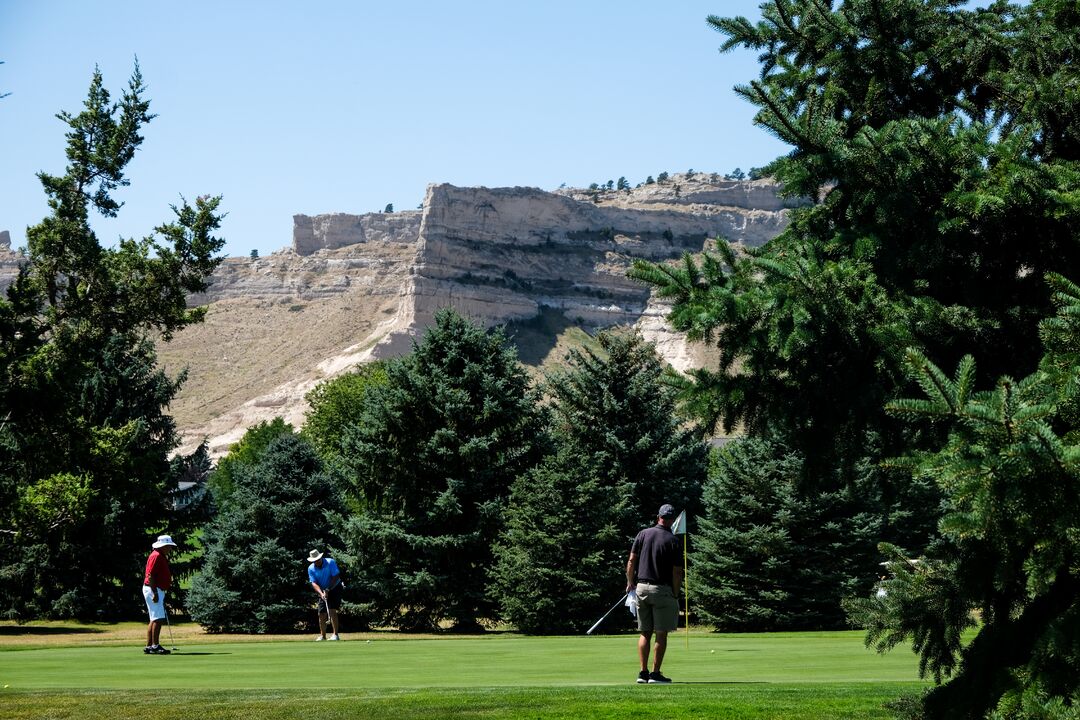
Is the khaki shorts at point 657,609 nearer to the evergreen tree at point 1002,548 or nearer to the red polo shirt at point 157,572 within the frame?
the evergreen tree at point 1002,548

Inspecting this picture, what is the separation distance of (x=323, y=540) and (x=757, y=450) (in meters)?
12.9

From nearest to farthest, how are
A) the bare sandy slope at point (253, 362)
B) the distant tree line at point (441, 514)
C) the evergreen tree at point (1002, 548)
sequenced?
1. the evergreen tree at point (1002, 548)
2. the distant tree line at point (441, 514)
3. the bare sandy slope at point (253, 362)

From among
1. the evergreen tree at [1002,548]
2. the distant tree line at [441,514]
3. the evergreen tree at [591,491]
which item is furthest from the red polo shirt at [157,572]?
the distant tree line at [441,514]

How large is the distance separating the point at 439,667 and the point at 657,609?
14.4 ft

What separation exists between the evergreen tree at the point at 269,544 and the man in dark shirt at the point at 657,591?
22.3 meters

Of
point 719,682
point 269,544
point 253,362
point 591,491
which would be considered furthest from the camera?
point 253,362

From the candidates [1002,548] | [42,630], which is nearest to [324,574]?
[42,630]

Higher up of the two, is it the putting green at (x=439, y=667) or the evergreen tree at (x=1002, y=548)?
the evergreen tree at (x=1002, y=548)

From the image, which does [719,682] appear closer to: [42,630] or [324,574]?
[324,574]

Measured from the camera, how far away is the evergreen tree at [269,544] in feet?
110

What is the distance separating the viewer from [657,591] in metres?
12.3

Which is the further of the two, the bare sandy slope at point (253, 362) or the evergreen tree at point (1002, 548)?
the bare sandy slope at point (253, 362)

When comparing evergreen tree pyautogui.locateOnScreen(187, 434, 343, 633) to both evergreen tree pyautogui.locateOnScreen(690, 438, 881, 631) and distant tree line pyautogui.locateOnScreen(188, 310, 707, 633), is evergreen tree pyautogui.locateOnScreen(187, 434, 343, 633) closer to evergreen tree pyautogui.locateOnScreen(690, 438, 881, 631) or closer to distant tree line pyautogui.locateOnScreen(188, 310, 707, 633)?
distant tree line pyautogui.locateOnScreen(188, 310, 707, 633)

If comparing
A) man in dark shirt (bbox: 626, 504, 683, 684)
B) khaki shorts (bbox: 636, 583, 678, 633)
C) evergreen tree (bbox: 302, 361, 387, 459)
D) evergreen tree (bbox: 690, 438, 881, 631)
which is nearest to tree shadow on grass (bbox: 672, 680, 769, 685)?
man in dark shirt (bbox: 626, 504, 683, 684)
